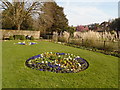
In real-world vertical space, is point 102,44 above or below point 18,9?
below

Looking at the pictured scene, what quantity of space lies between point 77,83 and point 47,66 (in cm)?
129

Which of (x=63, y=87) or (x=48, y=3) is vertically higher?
(x=48, y=3)

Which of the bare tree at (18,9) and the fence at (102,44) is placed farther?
the bare tree at (18,9)

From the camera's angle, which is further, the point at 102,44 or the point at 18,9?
the point at 18,9

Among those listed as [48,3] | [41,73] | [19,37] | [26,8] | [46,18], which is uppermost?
[48,3]

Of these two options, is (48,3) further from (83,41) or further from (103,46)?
(103,46)

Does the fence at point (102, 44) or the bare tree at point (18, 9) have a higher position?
the bare tree at point (18, 9)

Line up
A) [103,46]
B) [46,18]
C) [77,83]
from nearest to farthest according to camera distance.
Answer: [77,83]
[103,46]
[46,18]

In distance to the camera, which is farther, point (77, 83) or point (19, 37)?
point (19, 37)

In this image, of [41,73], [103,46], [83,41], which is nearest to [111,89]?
[41,73]

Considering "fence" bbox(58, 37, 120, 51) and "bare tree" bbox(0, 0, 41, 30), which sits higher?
"bare tree" bbox(0, 0, 41, 30)

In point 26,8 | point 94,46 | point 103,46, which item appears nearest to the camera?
point 103,46

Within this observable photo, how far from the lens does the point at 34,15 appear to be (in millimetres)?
15945

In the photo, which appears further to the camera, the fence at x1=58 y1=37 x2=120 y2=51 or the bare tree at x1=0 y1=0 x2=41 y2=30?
the bare tree at x1=0 y1=0 x2=41 y2=30
